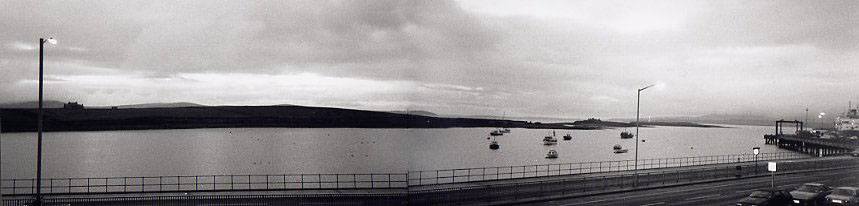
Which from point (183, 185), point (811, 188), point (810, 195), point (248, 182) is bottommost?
point (183, 185)

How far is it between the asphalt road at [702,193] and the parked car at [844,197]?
3167mm

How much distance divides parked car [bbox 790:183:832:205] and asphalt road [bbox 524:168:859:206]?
1.52 metres

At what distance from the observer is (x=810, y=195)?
2742cm

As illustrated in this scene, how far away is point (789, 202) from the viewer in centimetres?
2714

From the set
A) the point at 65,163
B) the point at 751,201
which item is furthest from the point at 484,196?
the point at 65,163

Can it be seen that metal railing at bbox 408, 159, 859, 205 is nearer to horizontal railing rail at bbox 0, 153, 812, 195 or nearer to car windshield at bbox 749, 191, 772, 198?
horizontal railing rail at bbox 0, 153, 812, 195

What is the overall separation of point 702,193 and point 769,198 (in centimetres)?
830

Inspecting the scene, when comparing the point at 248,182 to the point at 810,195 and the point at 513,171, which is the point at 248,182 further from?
the point at 513,171

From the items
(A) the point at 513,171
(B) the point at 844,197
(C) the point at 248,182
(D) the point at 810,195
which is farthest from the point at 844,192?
(A) the point at 513,171

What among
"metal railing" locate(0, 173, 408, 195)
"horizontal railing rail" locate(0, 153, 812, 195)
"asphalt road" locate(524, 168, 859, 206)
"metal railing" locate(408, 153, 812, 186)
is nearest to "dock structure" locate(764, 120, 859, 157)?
"metal railing" locate(408, 153, 812, 186)

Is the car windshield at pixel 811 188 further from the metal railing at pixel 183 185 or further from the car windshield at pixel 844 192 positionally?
the metal railing at pixel 183 185

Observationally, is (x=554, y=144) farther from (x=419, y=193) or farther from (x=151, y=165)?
(x=419, y=193)

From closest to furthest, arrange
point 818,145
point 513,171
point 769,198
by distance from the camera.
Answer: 1. point 769,198
2. point 513,171
3. point 818,145

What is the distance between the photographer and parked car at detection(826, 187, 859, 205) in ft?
84.3
